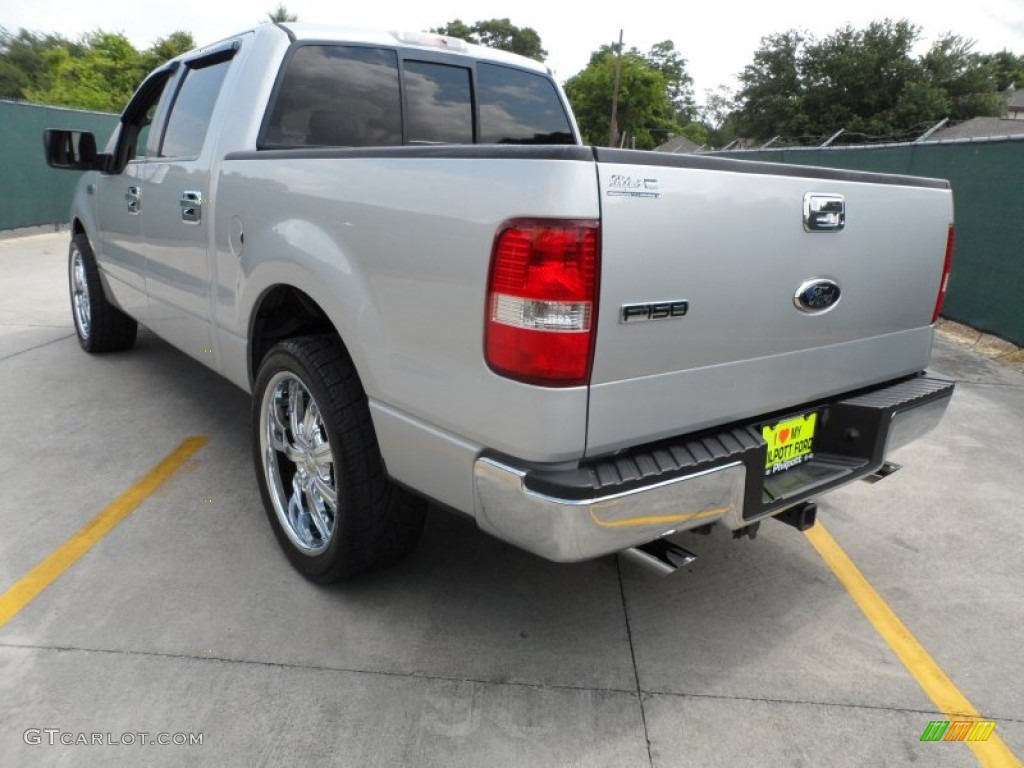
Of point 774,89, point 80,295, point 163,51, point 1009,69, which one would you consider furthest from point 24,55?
point 1009,69

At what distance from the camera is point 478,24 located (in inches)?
3767

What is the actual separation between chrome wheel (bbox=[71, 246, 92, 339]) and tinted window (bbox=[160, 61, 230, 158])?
2.03 m

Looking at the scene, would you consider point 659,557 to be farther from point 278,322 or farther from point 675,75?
point 675,75

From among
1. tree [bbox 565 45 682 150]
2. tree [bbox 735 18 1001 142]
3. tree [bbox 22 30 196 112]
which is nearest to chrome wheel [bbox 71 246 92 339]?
tree [bbox 22 30 196 112]

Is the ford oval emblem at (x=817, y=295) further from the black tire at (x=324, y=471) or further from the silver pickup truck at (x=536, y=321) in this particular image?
the black tire at (x=324, y=471)

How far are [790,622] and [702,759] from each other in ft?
A: 2.74

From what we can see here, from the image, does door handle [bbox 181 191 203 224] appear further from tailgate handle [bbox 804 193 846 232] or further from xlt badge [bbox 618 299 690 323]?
tailgate handle [bbox 804 193 846 232]

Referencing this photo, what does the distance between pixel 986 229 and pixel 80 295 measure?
27.5 feet

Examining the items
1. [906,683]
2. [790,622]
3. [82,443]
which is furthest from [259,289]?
[906,683]

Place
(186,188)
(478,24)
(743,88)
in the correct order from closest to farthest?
(186,188) < (743,88) < (478,24)

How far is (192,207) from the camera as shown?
10.9 ft

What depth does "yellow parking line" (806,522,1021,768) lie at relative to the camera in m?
2.15

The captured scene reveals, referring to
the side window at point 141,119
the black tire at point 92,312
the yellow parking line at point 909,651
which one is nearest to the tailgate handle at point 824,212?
the yellow parking line at point 909,651

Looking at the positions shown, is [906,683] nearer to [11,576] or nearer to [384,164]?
[384,164]
